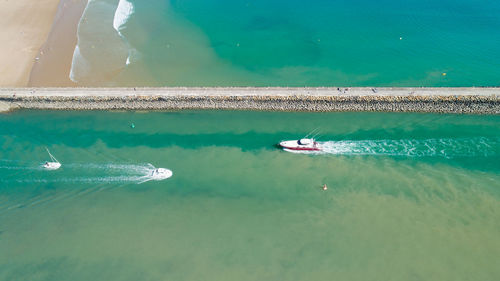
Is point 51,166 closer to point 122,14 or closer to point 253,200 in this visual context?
point 253,200

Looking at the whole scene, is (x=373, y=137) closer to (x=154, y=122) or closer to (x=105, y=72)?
(x=154, y=122)

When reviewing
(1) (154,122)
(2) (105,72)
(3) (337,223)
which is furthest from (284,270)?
(2) (105,72)

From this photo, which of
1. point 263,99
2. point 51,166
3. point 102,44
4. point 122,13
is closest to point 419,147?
point 263,99

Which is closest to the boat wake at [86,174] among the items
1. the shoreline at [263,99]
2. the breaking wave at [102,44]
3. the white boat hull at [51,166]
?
the white boat hull at [51,166]

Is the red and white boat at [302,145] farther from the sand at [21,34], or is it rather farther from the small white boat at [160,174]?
the sand at [21,34]

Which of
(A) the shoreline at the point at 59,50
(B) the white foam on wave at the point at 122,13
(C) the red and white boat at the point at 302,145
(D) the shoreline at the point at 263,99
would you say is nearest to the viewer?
(C) the red and white boat at the point at 302,145

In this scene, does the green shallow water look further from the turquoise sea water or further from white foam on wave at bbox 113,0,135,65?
white foam on wave at bbox 113,0,135,65
